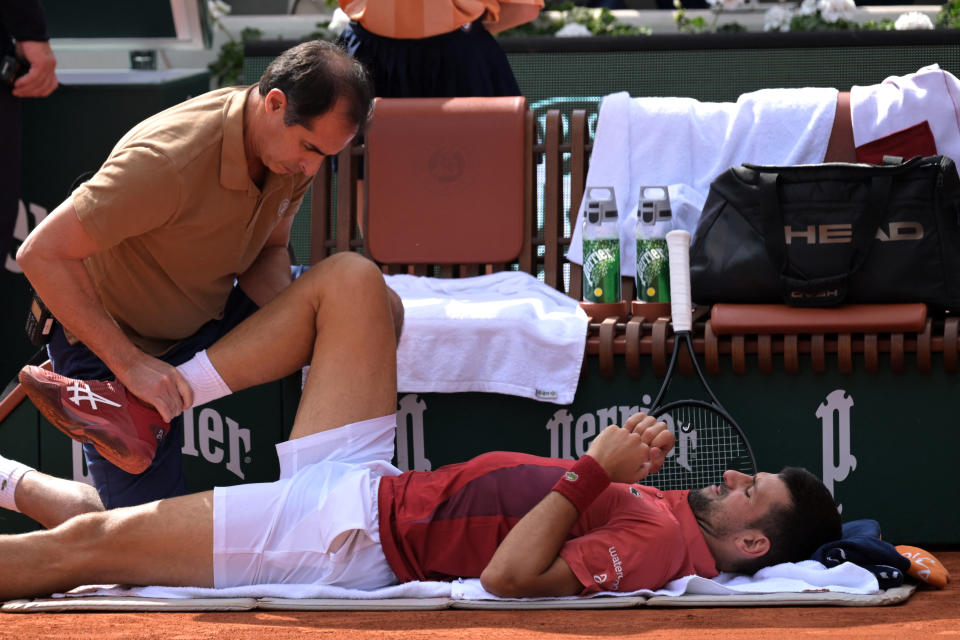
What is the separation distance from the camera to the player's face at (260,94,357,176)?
298 centimetres

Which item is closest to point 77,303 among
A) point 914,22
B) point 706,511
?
point 706,511

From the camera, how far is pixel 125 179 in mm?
2889

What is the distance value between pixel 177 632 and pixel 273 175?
3.98ft

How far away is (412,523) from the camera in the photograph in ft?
9.51

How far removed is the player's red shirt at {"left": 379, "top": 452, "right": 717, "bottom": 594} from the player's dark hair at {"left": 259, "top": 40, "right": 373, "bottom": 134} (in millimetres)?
864

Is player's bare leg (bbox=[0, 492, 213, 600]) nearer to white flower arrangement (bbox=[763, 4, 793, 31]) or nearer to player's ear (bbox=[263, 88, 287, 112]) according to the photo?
player's ear (bbox=[263, 88, 287, 112])

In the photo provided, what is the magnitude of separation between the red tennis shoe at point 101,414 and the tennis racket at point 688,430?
4.44 ft

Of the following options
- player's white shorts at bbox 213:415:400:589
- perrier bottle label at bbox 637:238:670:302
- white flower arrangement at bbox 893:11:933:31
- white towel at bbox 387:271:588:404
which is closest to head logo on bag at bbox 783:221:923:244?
perrier bottle label at bbox 637:238:670:302

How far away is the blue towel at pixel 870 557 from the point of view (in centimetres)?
290

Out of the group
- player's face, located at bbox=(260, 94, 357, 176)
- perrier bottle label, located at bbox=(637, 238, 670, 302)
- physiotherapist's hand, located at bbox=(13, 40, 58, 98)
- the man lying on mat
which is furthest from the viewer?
physiotherapist's hand, located at bbox=(13, 40, 58, 98)

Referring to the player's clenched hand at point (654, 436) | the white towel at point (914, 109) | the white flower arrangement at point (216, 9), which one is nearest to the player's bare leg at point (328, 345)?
the player's clenched hand at point (654, 436)

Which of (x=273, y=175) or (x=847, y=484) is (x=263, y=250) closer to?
(x=273, y=175)

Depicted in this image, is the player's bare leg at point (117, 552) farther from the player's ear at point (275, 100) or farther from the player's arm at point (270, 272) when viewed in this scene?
the player's ear at point (275, 100)

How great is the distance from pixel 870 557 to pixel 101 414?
1.79 meters
